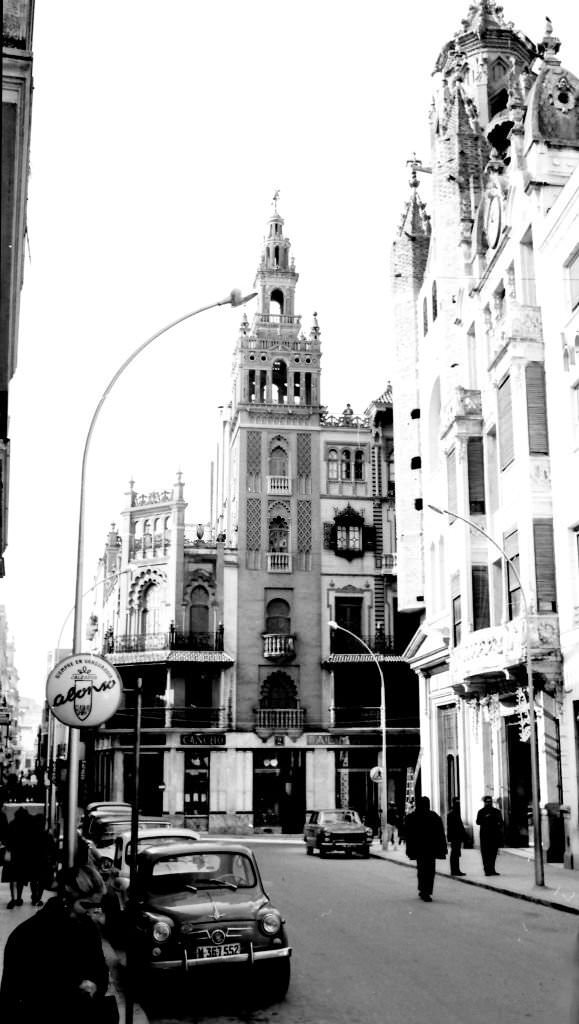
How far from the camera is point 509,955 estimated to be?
42.7ft

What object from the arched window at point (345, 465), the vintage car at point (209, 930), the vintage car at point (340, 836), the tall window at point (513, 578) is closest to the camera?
the vintage car at point (209, 930)

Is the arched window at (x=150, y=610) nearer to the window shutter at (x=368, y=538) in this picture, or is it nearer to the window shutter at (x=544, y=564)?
the window shutter at (x=368, y=538)

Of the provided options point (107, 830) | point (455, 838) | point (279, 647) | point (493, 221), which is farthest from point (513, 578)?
point (279, 647)

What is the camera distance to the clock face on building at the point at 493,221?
33781 millimetres

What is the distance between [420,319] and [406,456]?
19.1 ft

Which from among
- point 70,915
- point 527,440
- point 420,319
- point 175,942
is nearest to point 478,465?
point 527,440

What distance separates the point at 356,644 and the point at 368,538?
20.5 ft

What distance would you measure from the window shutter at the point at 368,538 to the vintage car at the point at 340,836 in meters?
27.8

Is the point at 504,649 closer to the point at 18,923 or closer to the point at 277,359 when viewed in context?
the point at 18,923

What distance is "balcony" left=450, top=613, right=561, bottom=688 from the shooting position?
27.1 meters

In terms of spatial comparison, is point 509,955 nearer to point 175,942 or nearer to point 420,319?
point 175,942

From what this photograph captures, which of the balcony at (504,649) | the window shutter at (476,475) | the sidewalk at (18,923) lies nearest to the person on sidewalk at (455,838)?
the balcony at (504,649)

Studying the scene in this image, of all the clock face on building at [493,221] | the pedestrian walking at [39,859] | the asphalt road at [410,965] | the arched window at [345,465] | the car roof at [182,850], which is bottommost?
the asphalt road at [410,965]

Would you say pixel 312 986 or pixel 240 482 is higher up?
pixel 240 482
